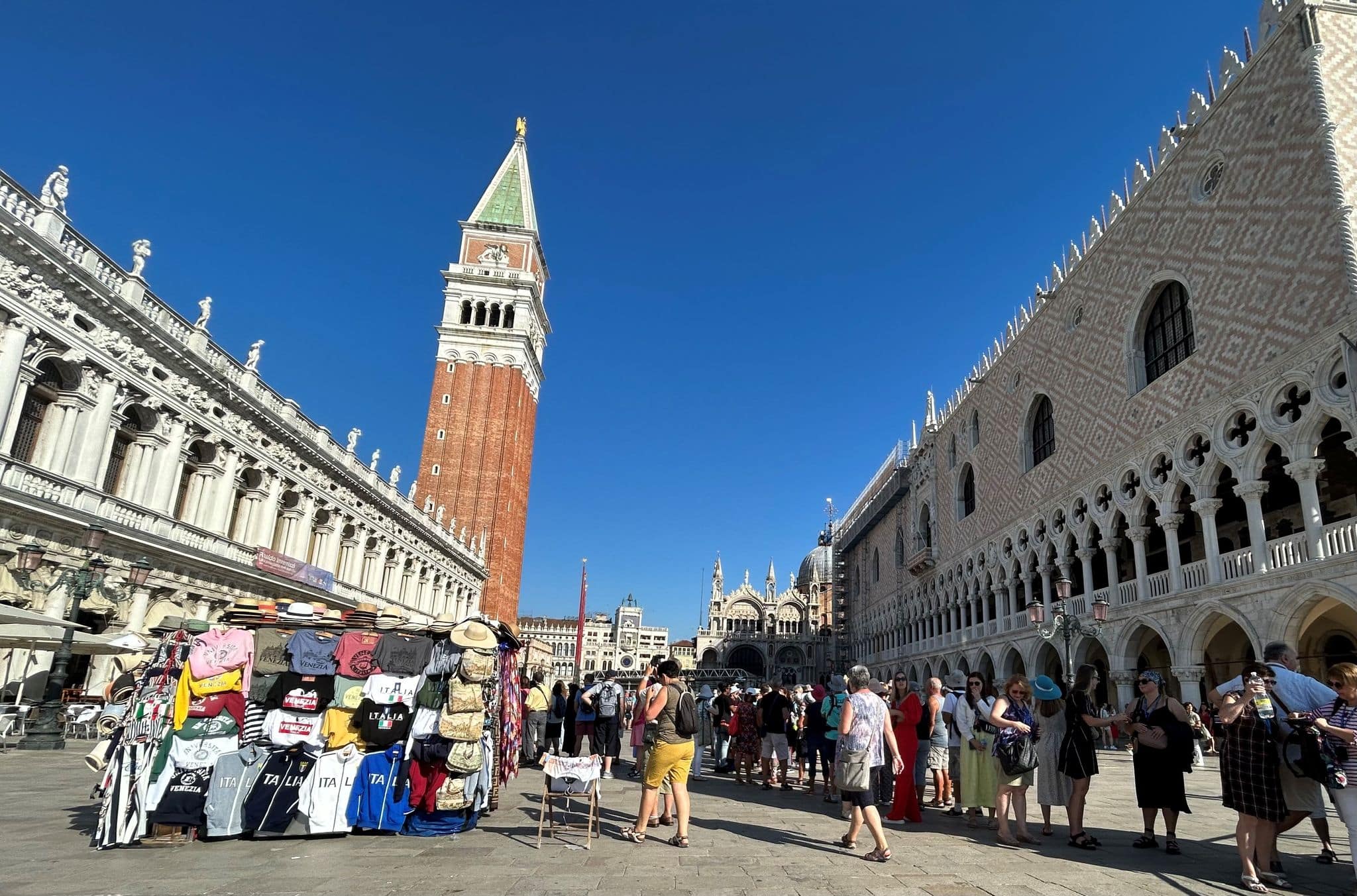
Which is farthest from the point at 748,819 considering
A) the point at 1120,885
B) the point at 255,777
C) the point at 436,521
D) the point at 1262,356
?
the point at 436,521

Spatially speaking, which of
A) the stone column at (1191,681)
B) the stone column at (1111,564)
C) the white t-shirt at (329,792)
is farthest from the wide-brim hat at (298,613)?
the stone column at (1111,564)

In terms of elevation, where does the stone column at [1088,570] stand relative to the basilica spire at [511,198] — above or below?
below

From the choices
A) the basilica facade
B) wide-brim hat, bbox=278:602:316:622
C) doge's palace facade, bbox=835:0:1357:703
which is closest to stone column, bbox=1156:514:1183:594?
doge's palace facade, bbox=835:0:1357:703

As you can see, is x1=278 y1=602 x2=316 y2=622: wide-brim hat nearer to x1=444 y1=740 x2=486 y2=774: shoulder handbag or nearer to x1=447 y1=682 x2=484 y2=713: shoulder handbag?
x1=447 y1=682 x2=484 y2=713: shoulder handbag

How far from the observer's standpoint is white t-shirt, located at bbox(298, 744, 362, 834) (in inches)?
256

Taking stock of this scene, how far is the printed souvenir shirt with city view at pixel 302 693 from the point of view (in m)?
6.82

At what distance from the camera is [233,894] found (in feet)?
15.3

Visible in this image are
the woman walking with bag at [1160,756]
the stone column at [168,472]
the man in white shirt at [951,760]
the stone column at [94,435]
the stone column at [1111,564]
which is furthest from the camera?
the stone column at [1111,564]

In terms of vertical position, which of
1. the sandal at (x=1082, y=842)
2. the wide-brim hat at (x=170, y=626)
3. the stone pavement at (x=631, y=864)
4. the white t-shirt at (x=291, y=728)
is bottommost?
the stone pavement at (x=631, y=864)

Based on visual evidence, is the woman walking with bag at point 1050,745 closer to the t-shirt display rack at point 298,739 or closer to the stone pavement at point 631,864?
the stone pavement at point 631,864

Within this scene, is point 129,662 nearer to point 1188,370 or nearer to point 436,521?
point 436,521

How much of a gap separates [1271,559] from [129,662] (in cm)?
2566

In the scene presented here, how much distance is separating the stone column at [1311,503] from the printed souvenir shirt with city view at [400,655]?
16357 mm

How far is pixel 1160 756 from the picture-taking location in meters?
6.55
